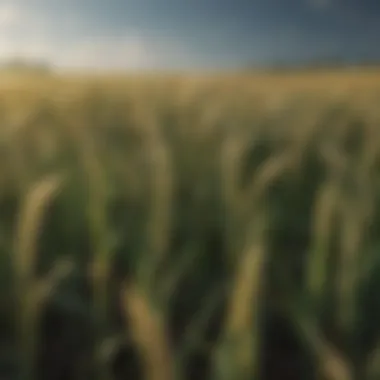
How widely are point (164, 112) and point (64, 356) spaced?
18 centimetres

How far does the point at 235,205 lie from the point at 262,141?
90 millimetres

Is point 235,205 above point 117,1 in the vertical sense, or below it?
below

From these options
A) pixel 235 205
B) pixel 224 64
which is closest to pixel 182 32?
pixel 224 64

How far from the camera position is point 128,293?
0.31 meters

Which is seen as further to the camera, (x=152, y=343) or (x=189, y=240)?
(x=189, y=240)

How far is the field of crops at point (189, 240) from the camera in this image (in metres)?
0.31

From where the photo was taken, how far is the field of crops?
0.31m

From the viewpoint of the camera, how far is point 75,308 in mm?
332

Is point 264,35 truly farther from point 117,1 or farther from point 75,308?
point 75,308

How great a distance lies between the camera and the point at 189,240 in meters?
0.35

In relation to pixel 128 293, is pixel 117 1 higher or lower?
higher

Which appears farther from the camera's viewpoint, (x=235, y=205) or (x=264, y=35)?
(x=264, y=35)

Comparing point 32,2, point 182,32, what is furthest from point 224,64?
point 32,2

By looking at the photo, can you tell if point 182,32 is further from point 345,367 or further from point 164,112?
point 345,367
